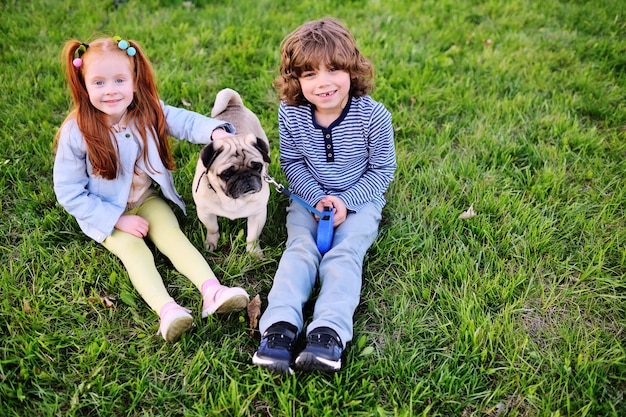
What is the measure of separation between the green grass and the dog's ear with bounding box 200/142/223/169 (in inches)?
25.1

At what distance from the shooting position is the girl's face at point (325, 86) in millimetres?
2760

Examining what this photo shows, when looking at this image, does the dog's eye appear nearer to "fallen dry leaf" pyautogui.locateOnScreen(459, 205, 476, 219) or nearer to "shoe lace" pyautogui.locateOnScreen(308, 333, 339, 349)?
"shoe lace" pyautogui.locateOnScreen(308, 333, 339, 349)

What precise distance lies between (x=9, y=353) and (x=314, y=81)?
2.18 meters

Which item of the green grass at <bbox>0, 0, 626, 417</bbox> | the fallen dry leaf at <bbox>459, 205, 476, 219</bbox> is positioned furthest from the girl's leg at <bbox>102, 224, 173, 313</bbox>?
the fallen dry leaf at <bbox>459, 205, 476, 219</bbox>

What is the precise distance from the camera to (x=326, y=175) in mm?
3158

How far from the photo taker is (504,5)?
19.2ft

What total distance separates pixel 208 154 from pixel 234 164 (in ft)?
0.50

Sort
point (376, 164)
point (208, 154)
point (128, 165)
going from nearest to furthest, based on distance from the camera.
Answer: point (208, 154)
point (128, 165)
point (376, 164)

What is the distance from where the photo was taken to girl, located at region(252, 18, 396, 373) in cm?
244

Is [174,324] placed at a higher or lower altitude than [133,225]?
lower

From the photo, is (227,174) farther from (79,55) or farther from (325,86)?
(79,55)

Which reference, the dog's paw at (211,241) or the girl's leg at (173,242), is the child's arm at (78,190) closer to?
the girl's leg at (173,242)

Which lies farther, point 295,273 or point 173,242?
point 173,242

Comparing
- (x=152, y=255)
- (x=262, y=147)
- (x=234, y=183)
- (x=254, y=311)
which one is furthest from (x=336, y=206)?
(x=152, y=255)
